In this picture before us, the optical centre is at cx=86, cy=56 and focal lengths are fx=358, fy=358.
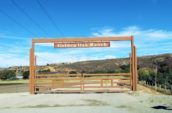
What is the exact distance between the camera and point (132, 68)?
87.5 ft

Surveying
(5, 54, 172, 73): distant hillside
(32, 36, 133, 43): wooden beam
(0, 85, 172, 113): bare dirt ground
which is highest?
(32, 36, 133, 43): wooden beam

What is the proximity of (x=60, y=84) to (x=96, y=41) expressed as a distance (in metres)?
4.59

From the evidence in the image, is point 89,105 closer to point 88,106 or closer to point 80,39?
point 88,106

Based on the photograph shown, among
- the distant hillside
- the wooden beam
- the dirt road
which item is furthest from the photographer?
the distant hillside

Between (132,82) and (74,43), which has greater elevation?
(74,43)

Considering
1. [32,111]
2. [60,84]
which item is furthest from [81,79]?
[32,111]

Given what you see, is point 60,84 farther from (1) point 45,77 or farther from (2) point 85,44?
(2) point 85,44

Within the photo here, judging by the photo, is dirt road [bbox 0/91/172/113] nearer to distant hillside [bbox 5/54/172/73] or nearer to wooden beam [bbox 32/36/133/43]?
wooden beam [bbox 32/36/133/43]

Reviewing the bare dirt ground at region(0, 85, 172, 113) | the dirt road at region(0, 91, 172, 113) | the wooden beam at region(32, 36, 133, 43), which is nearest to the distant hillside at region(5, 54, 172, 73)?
the wooden beam at region(32, 36, 133, 43)

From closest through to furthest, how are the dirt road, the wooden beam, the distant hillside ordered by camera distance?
the dirt road
the wooden beam
the distant hillside

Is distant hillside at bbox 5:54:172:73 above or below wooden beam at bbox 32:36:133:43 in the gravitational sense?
below

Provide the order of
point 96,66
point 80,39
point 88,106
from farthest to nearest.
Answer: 1. point 96,66
2. point 80,39
3. point 88,106

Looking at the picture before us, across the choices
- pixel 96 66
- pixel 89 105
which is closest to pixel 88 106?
pixel 89 105

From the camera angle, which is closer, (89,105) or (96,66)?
(89,105)
